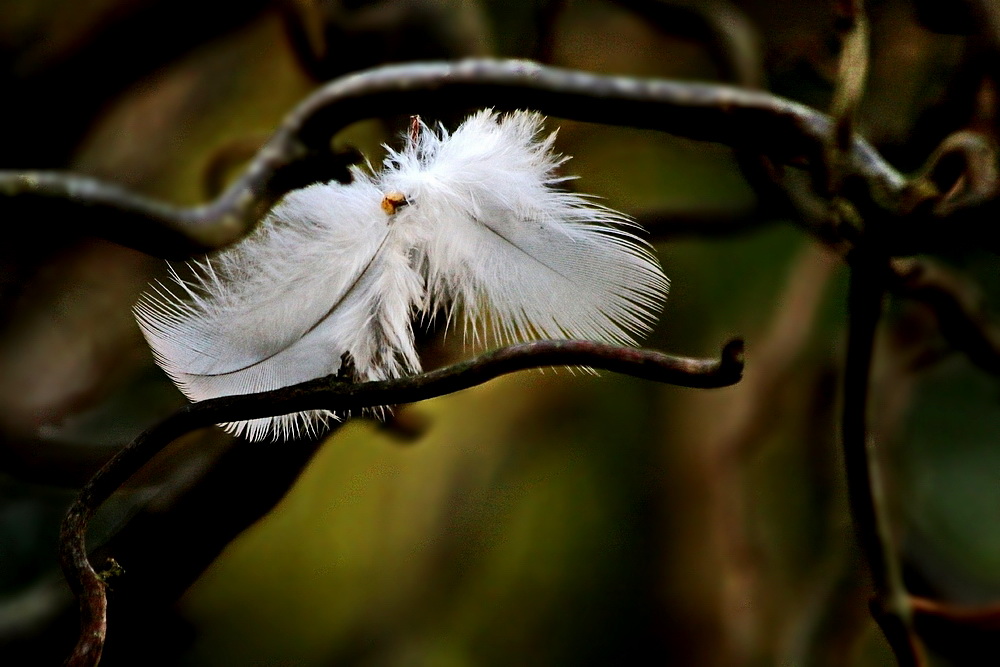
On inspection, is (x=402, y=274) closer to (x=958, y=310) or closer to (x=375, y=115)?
(x=375, y=115)

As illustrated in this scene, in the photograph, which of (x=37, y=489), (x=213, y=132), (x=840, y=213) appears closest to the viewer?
(x=840, y=213)

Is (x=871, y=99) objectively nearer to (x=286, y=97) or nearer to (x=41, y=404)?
(x=286, y=97)

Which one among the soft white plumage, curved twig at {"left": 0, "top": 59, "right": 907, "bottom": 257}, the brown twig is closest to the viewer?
curved twig at {"left": 0, "top": 59, "right": 907, "bottom": 257}

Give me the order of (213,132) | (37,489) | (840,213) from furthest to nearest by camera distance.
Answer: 1. (213,132)
2. (37,489)
3. (840,213)

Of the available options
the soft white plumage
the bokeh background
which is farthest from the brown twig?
the soft white plumage

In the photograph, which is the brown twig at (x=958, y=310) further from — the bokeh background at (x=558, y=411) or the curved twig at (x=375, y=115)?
the curved twig at (x=375, y=115)

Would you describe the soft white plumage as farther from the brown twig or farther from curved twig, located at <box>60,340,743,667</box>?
the brown twig

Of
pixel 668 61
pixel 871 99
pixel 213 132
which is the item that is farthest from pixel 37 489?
pixel 871 99
